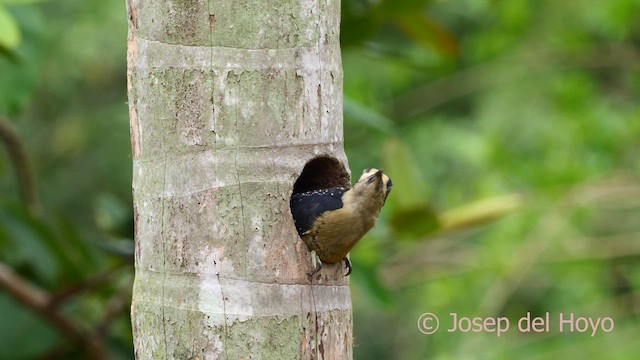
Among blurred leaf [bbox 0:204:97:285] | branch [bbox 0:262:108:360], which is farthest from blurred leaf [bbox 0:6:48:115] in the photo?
branch [bbox 0:262:108:360]

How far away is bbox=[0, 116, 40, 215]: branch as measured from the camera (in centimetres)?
375

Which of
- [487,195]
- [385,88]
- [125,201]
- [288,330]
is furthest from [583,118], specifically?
[288,330]

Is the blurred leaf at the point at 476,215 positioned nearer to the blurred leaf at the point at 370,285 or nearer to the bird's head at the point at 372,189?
the blurred leaf at the point at 370,285

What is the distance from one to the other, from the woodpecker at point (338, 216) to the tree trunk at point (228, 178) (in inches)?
1.3

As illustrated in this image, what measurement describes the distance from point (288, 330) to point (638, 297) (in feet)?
14.9

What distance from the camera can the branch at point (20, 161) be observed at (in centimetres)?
375

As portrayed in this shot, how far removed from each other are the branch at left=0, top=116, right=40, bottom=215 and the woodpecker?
1.93 m

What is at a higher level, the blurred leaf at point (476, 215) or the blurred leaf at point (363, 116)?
the blurred leaf at point (363, 116)

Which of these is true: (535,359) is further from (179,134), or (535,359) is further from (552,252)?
(179,134)

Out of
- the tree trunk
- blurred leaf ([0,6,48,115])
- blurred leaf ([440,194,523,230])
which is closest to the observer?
the tree trunk

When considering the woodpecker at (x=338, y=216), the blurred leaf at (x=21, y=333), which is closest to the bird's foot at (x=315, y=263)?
the woodpecker at (x=338, y=216)

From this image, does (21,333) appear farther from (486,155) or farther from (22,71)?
(486,155)

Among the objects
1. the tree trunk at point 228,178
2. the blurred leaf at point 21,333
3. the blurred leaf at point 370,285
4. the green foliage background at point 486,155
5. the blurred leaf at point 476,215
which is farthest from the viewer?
the green foliage background at point 486,155

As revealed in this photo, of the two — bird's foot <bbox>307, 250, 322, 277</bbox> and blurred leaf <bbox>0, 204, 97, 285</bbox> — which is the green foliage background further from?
bird's foot <bbox>307, 250, 322, 277</bbox>
